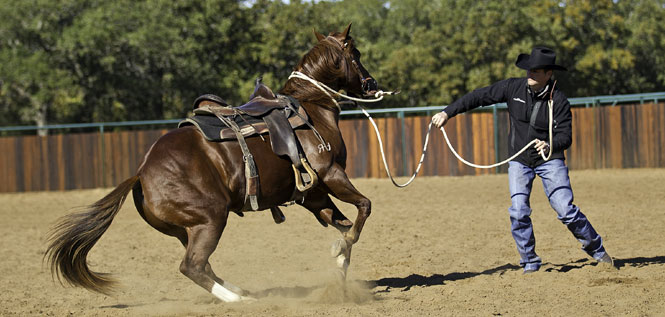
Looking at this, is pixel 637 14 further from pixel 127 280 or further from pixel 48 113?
pixel 127 280

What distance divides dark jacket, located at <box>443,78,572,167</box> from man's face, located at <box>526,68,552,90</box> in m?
0.10

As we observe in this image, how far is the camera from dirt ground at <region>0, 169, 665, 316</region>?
18.7 feet

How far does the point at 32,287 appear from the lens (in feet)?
24.8

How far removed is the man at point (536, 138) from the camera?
21.2 feet

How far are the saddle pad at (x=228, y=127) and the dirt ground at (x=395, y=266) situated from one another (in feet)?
4.60

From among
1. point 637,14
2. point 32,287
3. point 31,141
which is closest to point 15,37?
point 31,141

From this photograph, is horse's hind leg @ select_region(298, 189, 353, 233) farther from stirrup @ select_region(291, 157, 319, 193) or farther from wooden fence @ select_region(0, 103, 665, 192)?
wooden fence @ select_region(0, 103, 665, 192)

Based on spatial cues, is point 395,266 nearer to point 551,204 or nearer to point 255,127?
point 551,204

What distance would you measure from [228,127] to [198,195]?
0.70m

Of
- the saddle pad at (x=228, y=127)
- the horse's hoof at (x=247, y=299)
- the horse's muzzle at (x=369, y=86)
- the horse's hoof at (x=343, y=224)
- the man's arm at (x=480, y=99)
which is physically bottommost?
the horse's hoof at (x=247, y=299)

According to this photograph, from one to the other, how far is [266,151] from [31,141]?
15.9 m

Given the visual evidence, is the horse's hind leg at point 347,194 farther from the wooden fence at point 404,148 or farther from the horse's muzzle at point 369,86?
the wooden fence at point 404,148

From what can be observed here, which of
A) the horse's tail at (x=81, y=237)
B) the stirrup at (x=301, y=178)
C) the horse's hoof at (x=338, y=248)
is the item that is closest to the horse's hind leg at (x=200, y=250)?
the horse's tail at (x=81, y=237)

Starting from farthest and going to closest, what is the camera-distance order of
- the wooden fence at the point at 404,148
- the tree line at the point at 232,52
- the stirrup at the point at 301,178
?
the tree line at the point at 232,52 → the wooden fence at the point at 404,148 → the stirrup at the point at 301,178
